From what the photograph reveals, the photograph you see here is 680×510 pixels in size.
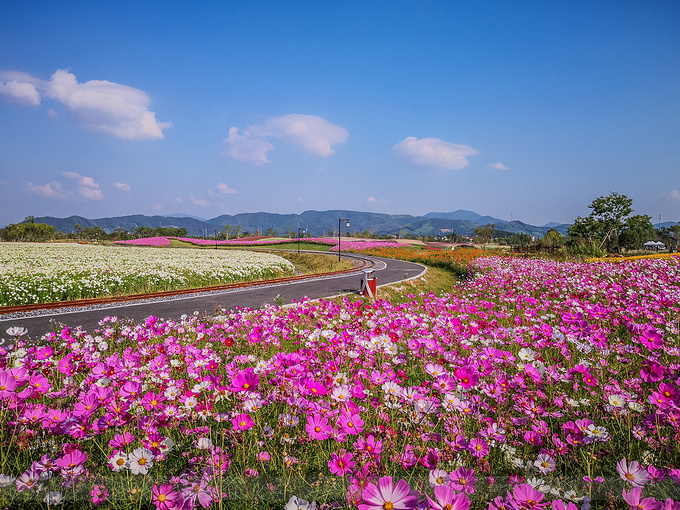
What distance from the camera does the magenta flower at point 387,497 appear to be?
3.92ft

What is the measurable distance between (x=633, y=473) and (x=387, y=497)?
1204mm

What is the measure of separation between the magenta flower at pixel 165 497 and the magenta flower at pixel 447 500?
1.11 metres

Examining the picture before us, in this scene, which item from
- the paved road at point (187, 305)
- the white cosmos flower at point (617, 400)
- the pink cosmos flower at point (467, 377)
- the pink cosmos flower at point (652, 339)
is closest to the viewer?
the pink cosmos flower at point (467, 377)

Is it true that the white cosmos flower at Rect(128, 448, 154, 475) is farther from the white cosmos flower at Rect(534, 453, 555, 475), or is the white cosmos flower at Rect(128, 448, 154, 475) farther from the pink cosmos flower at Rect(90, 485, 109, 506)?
the white cosmos flower at Rect(534, 453, 555, 475)

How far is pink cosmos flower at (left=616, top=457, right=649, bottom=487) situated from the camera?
1498mm

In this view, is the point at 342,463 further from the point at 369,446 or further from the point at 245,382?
the point at 245,382

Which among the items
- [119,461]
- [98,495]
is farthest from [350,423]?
[98,495]

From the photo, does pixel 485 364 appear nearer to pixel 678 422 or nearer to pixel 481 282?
pixel 678 422

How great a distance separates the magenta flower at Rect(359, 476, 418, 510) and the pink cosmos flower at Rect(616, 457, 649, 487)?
104cm

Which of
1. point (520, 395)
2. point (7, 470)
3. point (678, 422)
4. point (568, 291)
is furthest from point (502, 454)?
point (568, 291)

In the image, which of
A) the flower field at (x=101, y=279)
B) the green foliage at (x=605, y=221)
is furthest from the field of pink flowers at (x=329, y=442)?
the green foliage at (x=605, y=221)

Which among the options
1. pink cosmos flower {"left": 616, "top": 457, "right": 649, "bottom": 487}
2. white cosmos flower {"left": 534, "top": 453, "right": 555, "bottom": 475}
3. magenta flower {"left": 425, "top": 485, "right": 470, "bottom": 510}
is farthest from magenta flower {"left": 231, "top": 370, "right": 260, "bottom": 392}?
pink cosmos flower {"left": 616, "top": 457, "right": 649, "bottom": 487}

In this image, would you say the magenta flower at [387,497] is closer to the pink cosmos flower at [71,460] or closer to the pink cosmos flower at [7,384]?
the pink cosmos flower at [71,460]

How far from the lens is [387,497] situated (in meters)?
1.24
